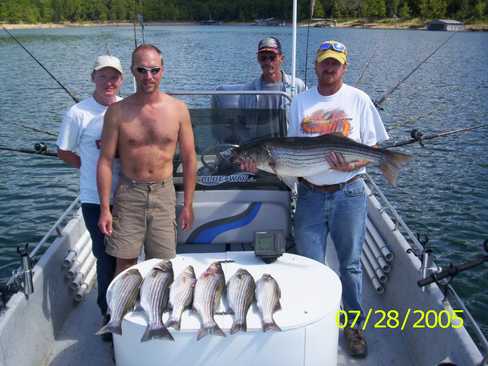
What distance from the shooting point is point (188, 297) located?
2.95 m

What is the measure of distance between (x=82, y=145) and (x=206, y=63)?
87.4 ft

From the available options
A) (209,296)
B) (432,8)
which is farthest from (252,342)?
(432,8)

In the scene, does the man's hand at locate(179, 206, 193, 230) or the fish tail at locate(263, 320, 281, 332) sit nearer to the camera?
the fish tail at locate(263, 320, 281, 332)

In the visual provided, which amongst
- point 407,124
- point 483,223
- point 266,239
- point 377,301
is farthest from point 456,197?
point 266,239

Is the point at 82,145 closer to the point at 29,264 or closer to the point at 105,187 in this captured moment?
the point at 105,187

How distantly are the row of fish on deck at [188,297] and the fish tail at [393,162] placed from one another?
4.01 feet

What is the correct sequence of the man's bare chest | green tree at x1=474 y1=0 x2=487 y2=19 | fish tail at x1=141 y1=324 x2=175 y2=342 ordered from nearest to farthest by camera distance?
1. fish tail at x1=141 y1=324 x2=175 y2=342
2. the man's bare chest
3. green tree at x1=474 y1=0 x2=487 y2=19

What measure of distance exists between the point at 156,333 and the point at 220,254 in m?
0.99

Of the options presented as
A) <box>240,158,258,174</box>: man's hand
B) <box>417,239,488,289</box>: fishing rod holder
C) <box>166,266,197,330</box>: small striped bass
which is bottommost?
<box>166,266,197,330</box>: small striped bass

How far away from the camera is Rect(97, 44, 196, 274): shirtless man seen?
332 centimetres

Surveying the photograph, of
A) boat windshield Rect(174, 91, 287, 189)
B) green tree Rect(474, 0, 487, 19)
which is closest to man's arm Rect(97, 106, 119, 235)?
boat windshield Rect(174, 91, 287, 189)

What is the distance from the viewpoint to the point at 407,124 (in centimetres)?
1541

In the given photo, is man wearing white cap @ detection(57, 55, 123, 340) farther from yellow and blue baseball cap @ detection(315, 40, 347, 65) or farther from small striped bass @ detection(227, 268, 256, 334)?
yellow and blue baseball cap @ detection(315, 40, 347, 65)
